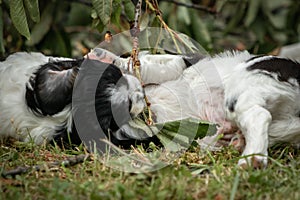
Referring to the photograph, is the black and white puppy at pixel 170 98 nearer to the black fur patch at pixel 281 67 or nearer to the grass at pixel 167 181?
the black fur patch at pixel 281 67

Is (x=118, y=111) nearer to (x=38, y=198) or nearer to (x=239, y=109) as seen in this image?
(x=239, y=109)

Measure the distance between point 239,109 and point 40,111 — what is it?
4.08ft

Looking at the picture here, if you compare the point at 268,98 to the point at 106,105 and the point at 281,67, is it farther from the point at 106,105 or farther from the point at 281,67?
the point at 106,105

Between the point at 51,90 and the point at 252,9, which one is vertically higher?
the point at 51,90

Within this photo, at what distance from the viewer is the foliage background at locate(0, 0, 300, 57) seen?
153 inches

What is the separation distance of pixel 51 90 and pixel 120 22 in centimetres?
194

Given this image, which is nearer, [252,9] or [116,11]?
[116,11]

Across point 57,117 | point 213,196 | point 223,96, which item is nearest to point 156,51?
point 223,96

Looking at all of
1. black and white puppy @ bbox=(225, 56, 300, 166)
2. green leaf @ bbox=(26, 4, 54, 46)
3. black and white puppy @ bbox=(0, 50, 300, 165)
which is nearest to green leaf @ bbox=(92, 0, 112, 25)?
black and white puppy @ bbox=(0, 50, 300, 165)

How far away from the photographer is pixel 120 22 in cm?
515

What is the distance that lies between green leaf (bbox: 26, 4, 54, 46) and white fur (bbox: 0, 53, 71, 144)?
201cm

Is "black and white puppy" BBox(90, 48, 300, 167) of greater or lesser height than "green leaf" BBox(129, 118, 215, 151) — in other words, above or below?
above

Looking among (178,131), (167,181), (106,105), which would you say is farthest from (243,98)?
(167,181)

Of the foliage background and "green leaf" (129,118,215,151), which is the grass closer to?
"green leaf" (129,118,215,151)
